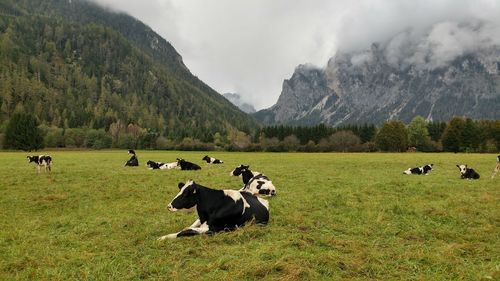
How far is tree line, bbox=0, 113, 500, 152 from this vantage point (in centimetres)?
10956

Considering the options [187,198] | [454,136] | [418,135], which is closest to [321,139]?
[418,135]

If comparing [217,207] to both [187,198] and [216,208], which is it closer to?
[216,208]

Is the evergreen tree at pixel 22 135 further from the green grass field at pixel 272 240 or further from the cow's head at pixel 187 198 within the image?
the cow's head at pixel 187 198

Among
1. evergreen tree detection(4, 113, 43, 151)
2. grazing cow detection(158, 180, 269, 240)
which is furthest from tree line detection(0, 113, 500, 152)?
grazing cow detection(158, 180, 269, 240)

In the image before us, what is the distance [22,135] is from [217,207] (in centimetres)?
11462

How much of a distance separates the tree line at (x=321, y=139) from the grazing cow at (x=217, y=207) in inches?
4457

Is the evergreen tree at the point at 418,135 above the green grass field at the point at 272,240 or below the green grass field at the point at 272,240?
above

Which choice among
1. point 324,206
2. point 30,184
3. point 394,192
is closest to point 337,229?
point 324,206

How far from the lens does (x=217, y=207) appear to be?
12.0m

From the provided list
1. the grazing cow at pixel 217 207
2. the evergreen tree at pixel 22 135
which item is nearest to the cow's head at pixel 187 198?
the grazing cow at pixel 217 207

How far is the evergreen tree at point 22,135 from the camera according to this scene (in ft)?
351

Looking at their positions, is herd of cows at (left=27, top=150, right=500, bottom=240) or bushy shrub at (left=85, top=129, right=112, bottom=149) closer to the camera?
herd of cows at (left=27, top=150, right=500, bottom=240)

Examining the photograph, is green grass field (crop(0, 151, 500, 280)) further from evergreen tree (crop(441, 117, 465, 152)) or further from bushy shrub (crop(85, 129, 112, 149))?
bushy shrub (crop(85, 129, 112, 149))

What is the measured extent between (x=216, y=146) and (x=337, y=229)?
13580cm
